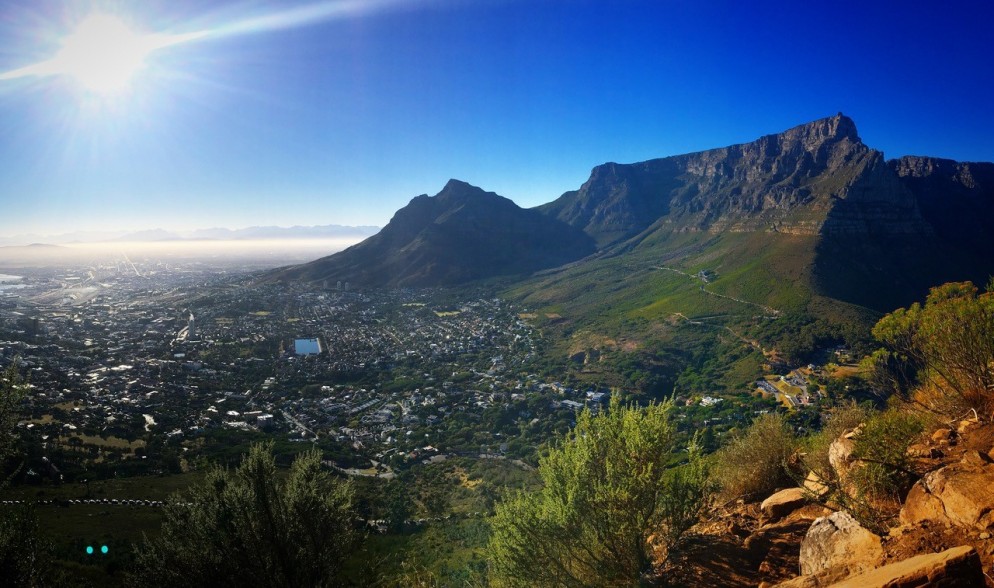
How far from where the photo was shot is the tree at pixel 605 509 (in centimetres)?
838

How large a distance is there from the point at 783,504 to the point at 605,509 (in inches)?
217

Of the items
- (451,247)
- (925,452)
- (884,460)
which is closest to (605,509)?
(884,460)

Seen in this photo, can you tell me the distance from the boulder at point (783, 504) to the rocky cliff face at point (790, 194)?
102 meters

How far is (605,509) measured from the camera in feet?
27.8

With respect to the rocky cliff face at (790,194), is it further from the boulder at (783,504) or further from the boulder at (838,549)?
the boulder at (838,549)

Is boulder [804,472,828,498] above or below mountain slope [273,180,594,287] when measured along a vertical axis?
below

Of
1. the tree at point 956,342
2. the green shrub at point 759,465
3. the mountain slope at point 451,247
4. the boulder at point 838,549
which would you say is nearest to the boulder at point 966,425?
the tree at point 956,342

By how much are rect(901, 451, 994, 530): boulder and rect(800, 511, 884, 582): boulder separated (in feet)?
2.68

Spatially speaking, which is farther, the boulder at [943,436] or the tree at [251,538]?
the tree at [251,538]

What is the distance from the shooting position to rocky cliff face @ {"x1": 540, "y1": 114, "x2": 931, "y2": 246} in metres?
92.8

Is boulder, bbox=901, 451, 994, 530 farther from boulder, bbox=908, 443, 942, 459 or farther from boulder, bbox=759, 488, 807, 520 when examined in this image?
boulder, bbox=759, 488, 807, 520

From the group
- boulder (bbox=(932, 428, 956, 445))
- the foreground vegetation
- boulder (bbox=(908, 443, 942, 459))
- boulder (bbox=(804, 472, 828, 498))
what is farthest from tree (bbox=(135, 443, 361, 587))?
boulder (bbox=(932, 428, 956, 445))

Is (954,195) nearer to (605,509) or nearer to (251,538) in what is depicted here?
(605,509)

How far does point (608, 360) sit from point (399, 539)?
147 ft
